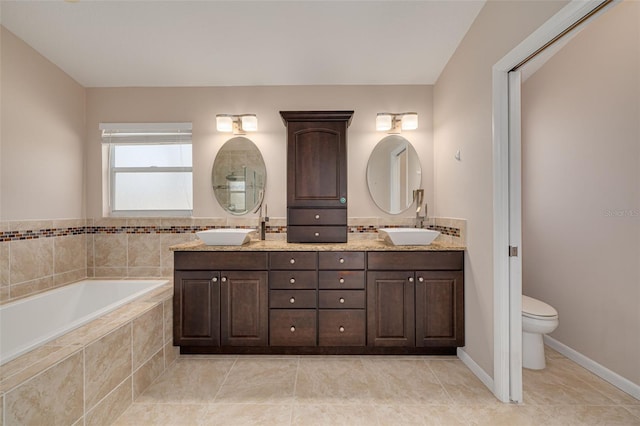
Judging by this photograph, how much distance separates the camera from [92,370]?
4.89ft

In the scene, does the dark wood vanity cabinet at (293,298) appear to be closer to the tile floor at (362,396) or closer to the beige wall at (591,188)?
the tile floor at (362,396)

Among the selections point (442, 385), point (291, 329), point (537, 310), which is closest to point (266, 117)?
point (291, 329)

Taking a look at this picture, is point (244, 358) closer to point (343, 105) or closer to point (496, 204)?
point (496, 204)

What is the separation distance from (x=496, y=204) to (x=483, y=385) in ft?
3.95

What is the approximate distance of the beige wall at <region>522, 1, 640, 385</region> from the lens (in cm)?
185

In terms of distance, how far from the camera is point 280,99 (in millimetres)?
2930

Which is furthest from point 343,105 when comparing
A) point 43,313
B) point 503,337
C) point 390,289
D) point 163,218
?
point 43,313

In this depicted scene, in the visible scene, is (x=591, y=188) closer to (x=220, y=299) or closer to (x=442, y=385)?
(x=442, y=385)

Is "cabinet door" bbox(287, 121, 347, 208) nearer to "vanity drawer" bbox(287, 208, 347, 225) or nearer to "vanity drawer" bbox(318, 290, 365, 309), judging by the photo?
"vanity drawer" bbox(287, 208, 347, 225)

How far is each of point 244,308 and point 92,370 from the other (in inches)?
39.1

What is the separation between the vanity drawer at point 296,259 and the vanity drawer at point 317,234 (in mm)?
330

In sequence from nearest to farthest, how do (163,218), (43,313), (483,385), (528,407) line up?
(528,407)
(483,385)
(43,313)
(163,218)

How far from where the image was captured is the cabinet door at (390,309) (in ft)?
7.54

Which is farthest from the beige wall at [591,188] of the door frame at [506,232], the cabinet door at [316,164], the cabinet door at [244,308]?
the cabinet door at [244,308]
